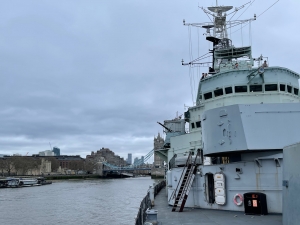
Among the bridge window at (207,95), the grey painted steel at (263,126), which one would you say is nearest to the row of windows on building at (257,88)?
the bridge window at (207,95)

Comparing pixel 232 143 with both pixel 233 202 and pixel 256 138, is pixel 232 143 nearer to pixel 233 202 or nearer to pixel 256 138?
pixel 256 138

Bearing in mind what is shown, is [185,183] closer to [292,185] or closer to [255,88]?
[292,185]

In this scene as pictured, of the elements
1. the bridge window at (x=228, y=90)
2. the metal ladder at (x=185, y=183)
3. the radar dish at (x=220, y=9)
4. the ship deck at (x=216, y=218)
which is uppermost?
the radar dish at (x=220, y=9)

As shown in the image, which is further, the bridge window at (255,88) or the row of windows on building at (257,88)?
the bridge window at (255,88)

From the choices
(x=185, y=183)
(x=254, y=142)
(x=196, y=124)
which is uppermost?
(x=196, y=124)

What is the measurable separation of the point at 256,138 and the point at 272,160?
105 cm

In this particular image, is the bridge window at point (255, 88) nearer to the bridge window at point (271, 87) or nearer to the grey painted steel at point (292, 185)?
the bridge window at point (271, 87)

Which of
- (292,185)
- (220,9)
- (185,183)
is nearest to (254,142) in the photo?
(292,185)

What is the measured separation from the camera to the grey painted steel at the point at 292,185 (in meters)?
7.37

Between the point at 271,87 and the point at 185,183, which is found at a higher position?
the point at 271,87

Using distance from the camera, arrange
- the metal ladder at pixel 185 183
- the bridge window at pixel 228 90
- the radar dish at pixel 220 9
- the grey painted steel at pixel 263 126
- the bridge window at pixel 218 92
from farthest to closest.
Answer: the radar dish at pixel 220 9
the bridge window at pixel 218 92
the bridge window at pixel 228 90
the metal ladder at pixel 185 183
the grey painted steel at pixel 263 126

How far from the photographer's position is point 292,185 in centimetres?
776

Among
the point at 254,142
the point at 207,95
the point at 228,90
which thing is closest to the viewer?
the point at 254,142

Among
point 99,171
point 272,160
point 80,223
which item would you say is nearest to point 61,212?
point 80,223
